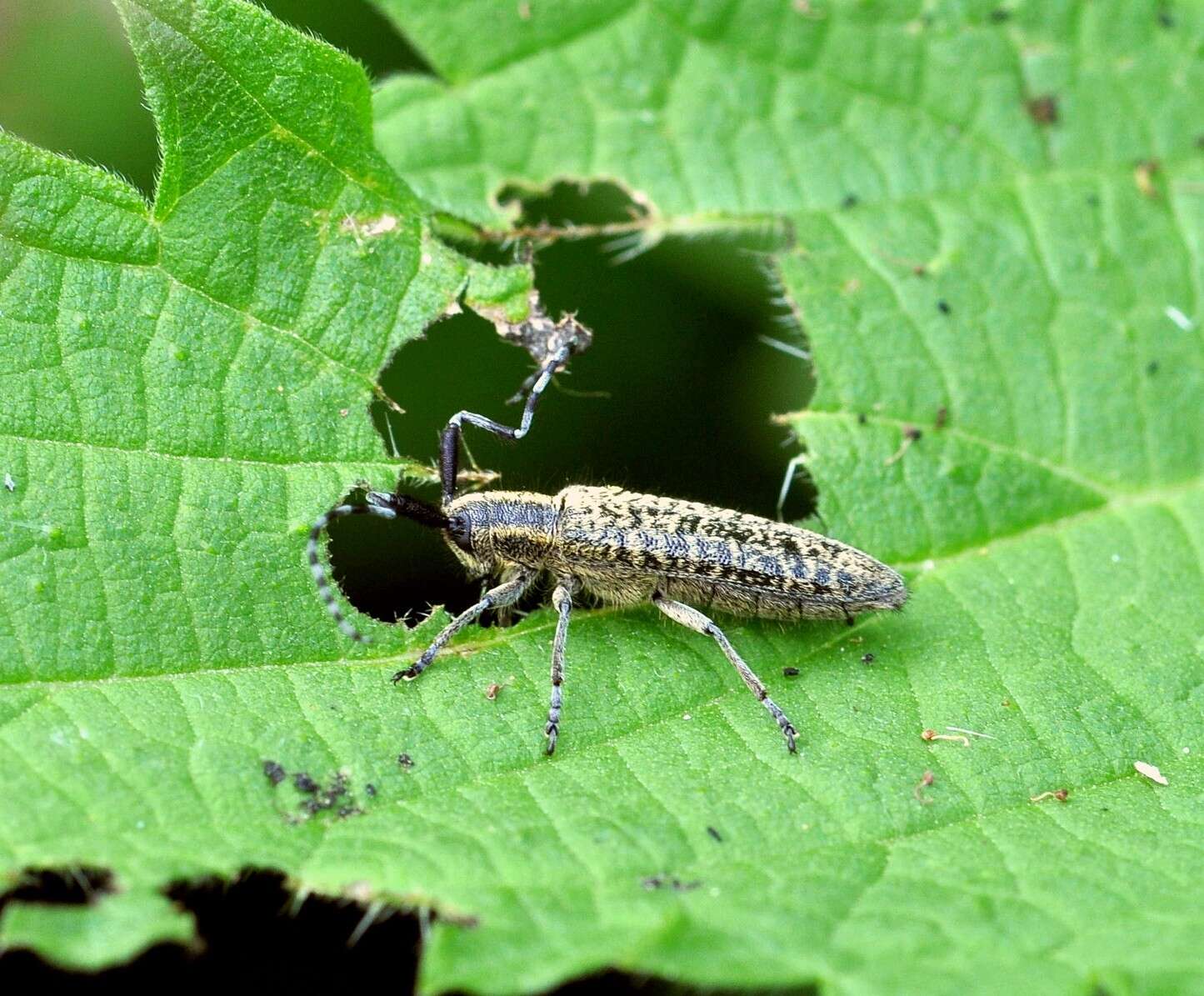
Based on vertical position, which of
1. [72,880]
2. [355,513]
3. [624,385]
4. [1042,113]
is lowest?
[72,880]

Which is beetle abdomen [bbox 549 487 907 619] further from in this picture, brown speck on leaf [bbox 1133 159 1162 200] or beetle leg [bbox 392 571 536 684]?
brown speck on leaf [bbox 1133 159 1162 200]

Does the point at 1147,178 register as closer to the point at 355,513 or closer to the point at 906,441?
the point at 906,441

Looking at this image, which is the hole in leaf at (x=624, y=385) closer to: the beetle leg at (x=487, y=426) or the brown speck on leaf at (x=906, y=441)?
the beetle leg at (x=487, y=426)

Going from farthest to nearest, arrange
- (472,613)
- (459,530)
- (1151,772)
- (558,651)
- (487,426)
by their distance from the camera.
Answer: (487,426), (459,530), (472,613), (558,651), (1151,772)

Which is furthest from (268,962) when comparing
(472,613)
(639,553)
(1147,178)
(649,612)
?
(1147,178)

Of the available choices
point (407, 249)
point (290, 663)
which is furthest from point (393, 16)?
point (290, 663)

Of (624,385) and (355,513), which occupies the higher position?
(624,385)

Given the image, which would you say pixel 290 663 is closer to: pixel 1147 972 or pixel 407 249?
pixel 407 249

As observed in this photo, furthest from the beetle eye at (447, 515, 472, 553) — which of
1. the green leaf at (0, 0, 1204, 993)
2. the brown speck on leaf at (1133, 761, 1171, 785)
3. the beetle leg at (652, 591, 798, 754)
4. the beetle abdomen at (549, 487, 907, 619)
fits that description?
the brown speck on leaf at (1133, 761, 1171, 785)
